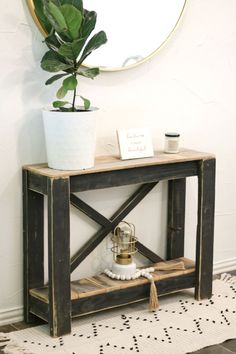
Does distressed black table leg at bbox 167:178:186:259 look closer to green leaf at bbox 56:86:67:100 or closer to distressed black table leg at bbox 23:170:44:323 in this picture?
distressed black table leg at bbox 23:170:44:323

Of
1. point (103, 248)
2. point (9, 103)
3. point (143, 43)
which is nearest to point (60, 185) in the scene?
point (9, 103)

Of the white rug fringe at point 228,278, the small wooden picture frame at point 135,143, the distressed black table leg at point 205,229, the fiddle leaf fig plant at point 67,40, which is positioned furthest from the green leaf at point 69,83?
the white rug fringe at point 228,278

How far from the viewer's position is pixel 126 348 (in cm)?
257

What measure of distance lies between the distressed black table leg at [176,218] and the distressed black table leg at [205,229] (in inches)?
7.1

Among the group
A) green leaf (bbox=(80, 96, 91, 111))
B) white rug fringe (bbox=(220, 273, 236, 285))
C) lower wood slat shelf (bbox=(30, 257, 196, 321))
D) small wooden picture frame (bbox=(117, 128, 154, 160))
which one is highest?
green leaf (bbox=(80, 96, 91, 111))

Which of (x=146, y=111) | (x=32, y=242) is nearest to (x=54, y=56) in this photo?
(x=146, y=111)

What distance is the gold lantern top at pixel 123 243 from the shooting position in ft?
9.50

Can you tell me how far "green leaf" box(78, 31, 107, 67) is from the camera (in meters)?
2.56

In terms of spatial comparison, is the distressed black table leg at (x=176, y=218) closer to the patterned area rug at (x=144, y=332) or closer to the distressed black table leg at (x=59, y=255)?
the patterned area rug at (x=144, y=332)

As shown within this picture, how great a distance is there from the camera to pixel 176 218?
3168mm

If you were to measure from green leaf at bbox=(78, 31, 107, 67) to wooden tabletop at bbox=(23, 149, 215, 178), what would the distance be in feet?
1.28

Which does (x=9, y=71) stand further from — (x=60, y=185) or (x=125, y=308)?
(x=125, y=308)

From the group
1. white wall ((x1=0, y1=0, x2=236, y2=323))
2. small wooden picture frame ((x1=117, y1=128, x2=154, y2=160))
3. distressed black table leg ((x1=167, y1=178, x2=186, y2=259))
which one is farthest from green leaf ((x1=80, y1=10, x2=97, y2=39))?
distressed black table leg ((x1=167, y1=178, x2=186, y2=259))

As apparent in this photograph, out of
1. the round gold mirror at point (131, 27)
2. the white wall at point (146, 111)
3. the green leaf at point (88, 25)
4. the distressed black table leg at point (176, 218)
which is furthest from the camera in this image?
the distressed black table leg at point (176, 218)
